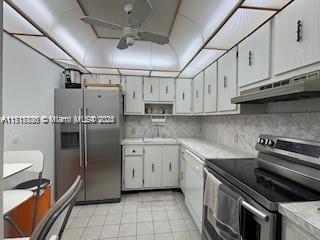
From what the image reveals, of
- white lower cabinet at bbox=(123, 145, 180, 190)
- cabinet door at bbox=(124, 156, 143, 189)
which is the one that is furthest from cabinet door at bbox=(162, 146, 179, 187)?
cabinet door at bbox=(124, 156, 143, 189)

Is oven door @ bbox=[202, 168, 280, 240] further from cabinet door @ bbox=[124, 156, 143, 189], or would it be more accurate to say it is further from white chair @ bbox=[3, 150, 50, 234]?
cabinet door @ bbox=[124, 156, 143, 189]

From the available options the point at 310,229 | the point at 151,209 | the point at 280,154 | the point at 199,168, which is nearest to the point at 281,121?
the point at 280,154

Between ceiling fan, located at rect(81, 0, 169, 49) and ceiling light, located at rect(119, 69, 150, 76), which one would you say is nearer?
ceiling fan, located at rect(81, 0, 169, 49)

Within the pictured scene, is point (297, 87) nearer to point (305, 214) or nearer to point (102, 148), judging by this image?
point (305, 214)

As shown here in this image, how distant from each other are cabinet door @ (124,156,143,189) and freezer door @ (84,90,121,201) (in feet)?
0.83

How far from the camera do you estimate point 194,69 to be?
2998 millimetres

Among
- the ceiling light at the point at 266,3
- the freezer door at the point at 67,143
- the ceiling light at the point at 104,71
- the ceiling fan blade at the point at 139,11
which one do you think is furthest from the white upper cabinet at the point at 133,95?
the ceiling light at the point at 266,3

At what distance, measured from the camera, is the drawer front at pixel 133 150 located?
3092 millimetres

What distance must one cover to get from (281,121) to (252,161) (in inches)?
18.5

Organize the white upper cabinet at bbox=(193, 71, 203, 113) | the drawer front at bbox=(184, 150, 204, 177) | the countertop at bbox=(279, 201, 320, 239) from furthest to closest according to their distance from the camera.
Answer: the white upper cabinet at bbox=(193, 71, 203, 113) → the drawer front at bbox=(184, 150, 204, 177) → the countertop at bbox=(279, 201, 320, 239)

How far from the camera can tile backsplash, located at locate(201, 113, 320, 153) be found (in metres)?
1.44

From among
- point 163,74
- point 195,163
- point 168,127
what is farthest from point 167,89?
point 195,163

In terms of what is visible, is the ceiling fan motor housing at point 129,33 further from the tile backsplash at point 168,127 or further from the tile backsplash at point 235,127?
the tile backsplash at point 168,127

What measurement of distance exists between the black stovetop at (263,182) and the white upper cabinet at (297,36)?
762mm
